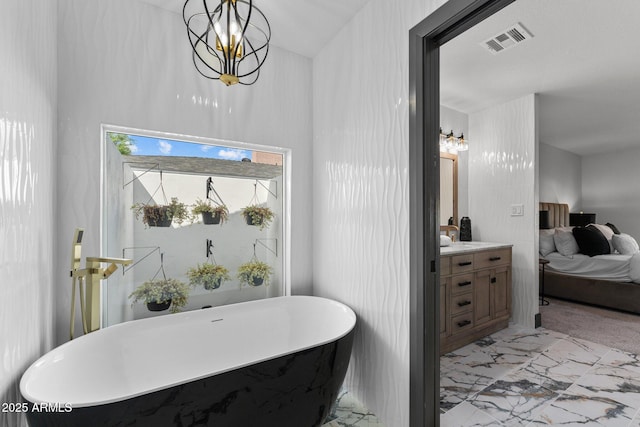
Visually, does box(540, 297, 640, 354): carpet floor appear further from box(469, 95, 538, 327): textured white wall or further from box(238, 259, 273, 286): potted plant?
box(238, 259, 273, 286): potted plant

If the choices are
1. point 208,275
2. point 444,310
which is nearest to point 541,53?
point 444,310

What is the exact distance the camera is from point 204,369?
5.74ft

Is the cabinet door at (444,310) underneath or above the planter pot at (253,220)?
underneath

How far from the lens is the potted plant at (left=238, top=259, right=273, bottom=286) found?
2.21 meters

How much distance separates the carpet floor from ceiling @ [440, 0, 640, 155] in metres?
2.48

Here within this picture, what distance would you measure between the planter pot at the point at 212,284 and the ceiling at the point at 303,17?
73.6 inches

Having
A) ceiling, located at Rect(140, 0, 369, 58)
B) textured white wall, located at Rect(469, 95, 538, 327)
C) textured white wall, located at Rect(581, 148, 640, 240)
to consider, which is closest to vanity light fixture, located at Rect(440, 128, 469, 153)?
Answer: textured white wall, located at Rect(469, 95, 538, 327)

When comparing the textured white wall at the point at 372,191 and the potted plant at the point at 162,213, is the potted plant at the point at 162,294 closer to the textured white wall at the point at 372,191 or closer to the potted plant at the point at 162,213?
the potted plant at the point at 162,213

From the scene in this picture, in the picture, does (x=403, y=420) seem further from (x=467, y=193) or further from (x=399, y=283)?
(x=467, y=193)

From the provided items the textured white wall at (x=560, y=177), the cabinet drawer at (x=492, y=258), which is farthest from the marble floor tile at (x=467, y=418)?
the textured white wall at (x=560, y=177)

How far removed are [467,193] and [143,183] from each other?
3532 millimetres

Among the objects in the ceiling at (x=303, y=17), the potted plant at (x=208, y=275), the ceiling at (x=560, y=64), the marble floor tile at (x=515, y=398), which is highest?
the ceiling at (x=303, y=17)

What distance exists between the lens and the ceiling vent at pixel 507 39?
77.7 inches

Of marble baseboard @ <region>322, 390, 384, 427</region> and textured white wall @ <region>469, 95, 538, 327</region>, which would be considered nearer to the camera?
marble baseboard @ <region>322, 390, 384, 427</region>
